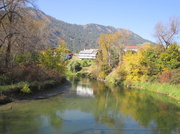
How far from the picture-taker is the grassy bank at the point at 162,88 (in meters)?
23.8

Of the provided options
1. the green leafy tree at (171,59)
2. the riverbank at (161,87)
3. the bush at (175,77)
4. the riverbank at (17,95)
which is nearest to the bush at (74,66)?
the riverbank at (161,87)

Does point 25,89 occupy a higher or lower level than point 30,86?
lower

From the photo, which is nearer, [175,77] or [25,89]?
[25,89]

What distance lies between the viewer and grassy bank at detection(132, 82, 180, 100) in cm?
2384

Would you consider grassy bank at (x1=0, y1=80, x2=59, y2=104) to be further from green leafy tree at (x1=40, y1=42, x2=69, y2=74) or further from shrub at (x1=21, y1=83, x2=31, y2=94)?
green leafy tree at (x1=40, y1=42, x2=69, y2=74)

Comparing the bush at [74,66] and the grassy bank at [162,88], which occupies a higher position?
the bush at [74,66]

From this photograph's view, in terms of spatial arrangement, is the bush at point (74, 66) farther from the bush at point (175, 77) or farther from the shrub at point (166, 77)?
the bush at point (175, 77)

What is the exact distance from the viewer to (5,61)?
20.0 meters

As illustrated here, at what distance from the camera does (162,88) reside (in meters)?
27.4

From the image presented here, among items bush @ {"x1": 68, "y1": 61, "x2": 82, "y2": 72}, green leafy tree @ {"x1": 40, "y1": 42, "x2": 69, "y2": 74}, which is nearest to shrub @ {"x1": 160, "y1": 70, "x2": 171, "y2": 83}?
green leafy tree @ {"x1": 40, "y1": 42, "x2": 69, "y2": 74}

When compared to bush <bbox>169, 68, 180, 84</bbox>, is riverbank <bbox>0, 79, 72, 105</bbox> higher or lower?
lower

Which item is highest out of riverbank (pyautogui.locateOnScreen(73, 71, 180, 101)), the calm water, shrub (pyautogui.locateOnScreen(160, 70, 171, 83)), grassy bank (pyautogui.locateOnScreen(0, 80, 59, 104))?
shrub (pyautogui.locateOnScreen(160, 70, 171, 83))

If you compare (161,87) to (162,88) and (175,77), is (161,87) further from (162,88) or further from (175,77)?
(175,77)

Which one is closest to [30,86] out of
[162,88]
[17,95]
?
[17,95]
